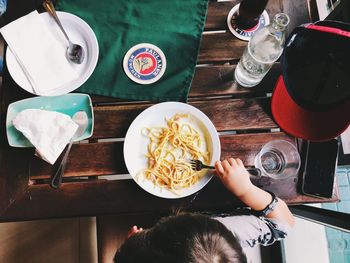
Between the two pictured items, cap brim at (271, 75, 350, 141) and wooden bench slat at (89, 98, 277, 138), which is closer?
cap brim at (271, 75, 350, 141)

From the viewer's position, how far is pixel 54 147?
2.91ft

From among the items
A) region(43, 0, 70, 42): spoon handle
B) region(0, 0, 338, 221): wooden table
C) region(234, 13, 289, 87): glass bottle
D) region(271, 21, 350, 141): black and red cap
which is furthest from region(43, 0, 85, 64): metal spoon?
region(271, 21, 350, 141): black and red cap

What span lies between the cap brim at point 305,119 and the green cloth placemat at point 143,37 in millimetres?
274

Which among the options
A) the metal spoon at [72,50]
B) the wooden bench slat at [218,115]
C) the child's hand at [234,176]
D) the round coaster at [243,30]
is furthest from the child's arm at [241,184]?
the metal spoon at [72,50]

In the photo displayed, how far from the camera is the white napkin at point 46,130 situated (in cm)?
88

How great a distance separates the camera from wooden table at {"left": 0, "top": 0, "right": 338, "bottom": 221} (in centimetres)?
92

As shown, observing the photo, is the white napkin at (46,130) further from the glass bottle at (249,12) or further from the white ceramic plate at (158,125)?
the glass bottle at (249,12)

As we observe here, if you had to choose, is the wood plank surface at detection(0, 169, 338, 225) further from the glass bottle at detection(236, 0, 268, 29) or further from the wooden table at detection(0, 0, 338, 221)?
the glass bottle at detection(236, 0, 268, 29)

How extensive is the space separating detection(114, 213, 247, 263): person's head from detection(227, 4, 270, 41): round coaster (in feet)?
1.87

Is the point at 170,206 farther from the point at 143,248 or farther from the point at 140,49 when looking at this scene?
the point at 140,49

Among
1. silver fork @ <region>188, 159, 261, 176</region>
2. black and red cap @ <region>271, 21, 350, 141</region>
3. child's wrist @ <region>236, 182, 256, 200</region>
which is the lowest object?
child's wrist @ <region>236, 182, 256, 200</region>

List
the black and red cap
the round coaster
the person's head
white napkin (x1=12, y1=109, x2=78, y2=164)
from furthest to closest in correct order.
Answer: the round coaster < white napkin (x1=12, y1=109, x2=78, y2=164) < the person's head < the black and red cap

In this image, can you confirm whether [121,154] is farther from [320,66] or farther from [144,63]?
[320,66]

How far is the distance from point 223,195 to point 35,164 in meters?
0.56
